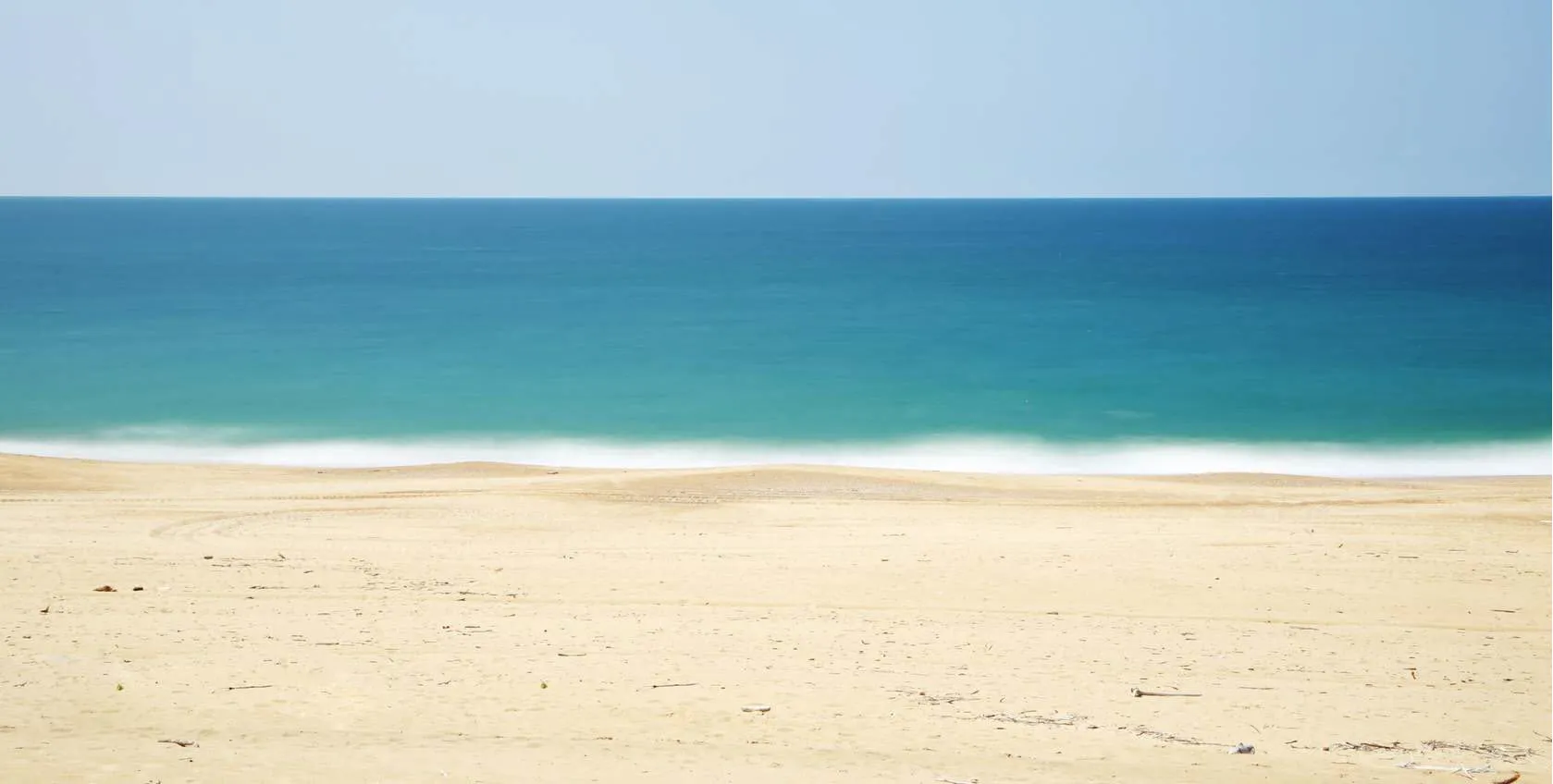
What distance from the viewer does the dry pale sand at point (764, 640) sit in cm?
750

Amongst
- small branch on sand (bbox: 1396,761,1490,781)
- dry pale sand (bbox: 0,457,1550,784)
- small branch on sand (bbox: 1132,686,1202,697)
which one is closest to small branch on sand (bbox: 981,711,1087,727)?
dry pale sand (bbox: 0,457,1550,784)

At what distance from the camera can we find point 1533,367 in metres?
38.0

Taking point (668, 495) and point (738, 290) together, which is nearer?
point (668, 495)

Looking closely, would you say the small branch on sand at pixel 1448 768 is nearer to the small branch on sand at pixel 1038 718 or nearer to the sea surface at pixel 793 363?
the small branch on sand at pixel 1038 718

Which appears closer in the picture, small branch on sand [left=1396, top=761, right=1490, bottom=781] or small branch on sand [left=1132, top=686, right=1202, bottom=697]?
small branch on sand [left=1396, top=761, right=1490, bottom=781]

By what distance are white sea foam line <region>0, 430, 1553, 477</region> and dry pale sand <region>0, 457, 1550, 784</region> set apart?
7.80m

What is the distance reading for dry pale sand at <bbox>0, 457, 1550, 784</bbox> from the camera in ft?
24.6

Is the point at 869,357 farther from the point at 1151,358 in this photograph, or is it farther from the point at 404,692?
the point at 404,692

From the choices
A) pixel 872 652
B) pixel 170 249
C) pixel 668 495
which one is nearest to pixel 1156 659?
pixel 872 652

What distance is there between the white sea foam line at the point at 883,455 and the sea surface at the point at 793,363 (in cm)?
11

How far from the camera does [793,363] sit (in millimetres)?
40438

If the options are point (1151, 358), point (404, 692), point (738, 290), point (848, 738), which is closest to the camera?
point (848, 738)

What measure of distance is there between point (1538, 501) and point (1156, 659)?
10.5 meters

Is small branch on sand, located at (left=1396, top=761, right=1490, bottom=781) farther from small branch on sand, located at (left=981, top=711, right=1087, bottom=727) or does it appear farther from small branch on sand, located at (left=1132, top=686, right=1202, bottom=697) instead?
small branch on sand, located at (left=981, top=711, right=1087, bottom=727)
